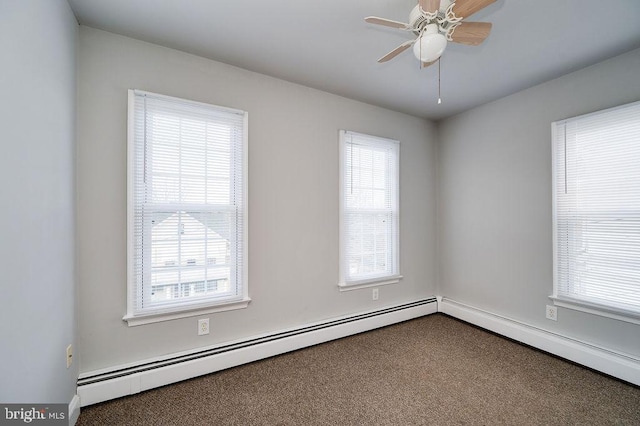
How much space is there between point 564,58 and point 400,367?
3.00m

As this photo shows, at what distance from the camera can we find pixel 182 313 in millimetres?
2162

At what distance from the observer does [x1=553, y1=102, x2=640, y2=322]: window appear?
7.09 ft

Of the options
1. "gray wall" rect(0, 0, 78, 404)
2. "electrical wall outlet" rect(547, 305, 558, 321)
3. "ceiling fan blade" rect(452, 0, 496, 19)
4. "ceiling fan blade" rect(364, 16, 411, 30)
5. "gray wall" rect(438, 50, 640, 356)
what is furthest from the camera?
"electrical wall outlet" rect(547, 305, 558, 321)

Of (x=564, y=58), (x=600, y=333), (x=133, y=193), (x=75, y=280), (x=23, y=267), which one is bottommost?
(x=600, y=333)

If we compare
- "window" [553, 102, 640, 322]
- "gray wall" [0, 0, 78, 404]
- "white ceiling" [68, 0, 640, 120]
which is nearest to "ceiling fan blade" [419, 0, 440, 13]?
"white ceiling" [68, 0, 640, 120]

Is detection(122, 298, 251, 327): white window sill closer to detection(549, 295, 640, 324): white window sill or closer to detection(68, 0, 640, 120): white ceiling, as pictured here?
detection(68, 0, 640, 120): white ceiling

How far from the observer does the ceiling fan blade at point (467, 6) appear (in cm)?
132

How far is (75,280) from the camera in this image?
5.94 feet

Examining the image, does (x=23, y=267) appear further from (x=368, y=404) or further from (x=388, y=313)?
(x=388, y=313)

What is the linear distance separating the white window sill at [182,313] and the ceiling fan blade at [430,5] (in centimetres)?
243

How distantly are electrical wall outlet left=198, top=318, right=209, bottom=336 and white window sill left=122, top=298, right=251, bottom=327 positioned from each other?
7 centimetres

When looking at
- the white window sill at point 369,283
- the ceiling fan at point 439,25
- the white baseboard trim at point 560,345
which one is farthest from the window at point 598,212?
the ceiling fan at point 439,25

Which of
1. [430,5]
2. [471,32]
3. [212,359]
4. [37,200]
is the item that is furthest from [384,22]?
[212,359]

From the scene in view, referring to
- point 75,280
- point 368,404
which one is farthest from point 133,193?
point 368,404
